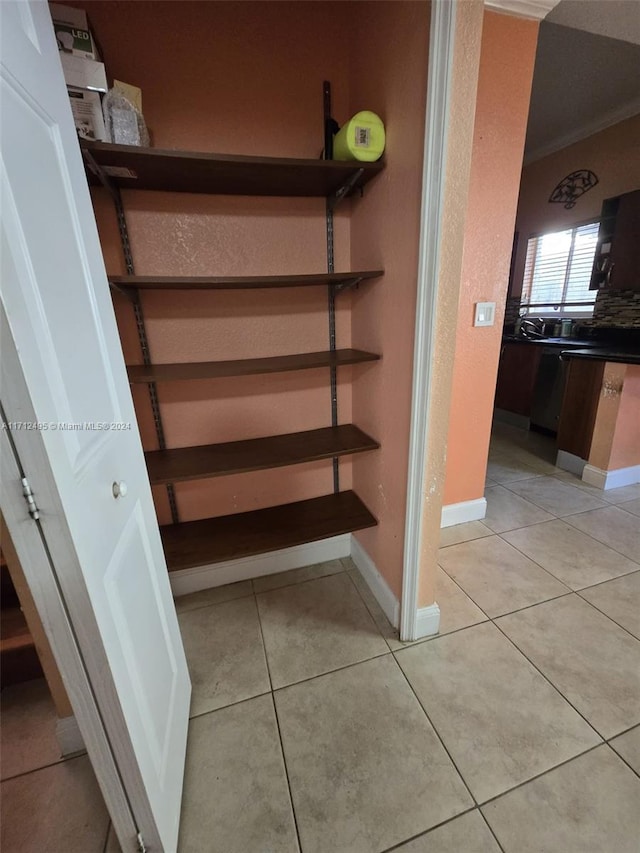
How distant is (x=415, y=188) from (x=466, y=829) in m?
1.75

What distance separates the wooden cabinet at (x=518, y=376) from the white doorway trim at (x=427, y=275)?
2.91 m

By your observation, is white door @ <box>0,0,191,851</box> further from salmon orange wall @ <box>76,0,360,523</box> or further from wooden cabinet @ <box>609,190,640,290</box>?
wooden cabinet @ <box>609,190,640,290</box>

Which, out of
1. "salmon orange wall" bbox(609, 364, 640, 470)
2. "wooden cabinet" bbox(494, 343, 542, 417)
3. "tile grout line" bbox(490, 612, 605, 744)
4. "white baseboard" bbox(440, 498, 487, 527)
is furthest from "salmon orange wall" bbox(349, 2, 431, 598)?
"wooden cabinet" bbox(494, 343, 542, 417)

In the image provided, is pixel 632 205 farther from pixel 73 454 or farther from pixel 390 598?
pixel 73 454

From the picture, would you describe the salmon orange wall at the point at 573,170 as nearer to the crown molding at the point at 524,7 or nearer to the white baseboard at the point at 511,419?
the white baseboard at the point at 511,419

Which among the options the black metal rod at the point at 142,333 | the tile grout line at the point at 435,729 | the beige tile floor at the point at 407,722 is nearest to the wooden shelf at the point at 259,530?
the black metal rod at the point at 142,333

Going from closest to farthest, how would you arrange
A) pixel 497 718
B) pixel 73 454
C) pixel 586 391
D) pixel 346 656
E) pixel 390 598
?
pixel 73 454 → pixel 497 718 → pixel 346 656 → pixel 390 598 → pixel 586 391

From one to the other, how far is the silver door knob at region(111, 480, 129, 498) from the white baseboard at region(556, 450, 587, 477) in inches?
120

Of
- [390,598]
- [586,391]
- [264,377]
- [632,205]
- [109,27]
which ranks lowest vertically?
[390,598]

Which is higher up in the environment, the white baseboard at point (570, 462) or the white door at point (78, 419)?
the white door at point (78, 419)

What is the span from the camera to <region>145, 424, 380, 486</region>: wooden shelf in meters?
1.41

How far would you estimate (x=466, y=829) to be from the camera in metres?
0.93

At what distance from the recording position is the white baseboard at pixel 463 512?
220 centimetres

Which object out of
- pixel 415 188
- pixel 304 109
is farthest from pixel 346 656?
pixel 304 109
